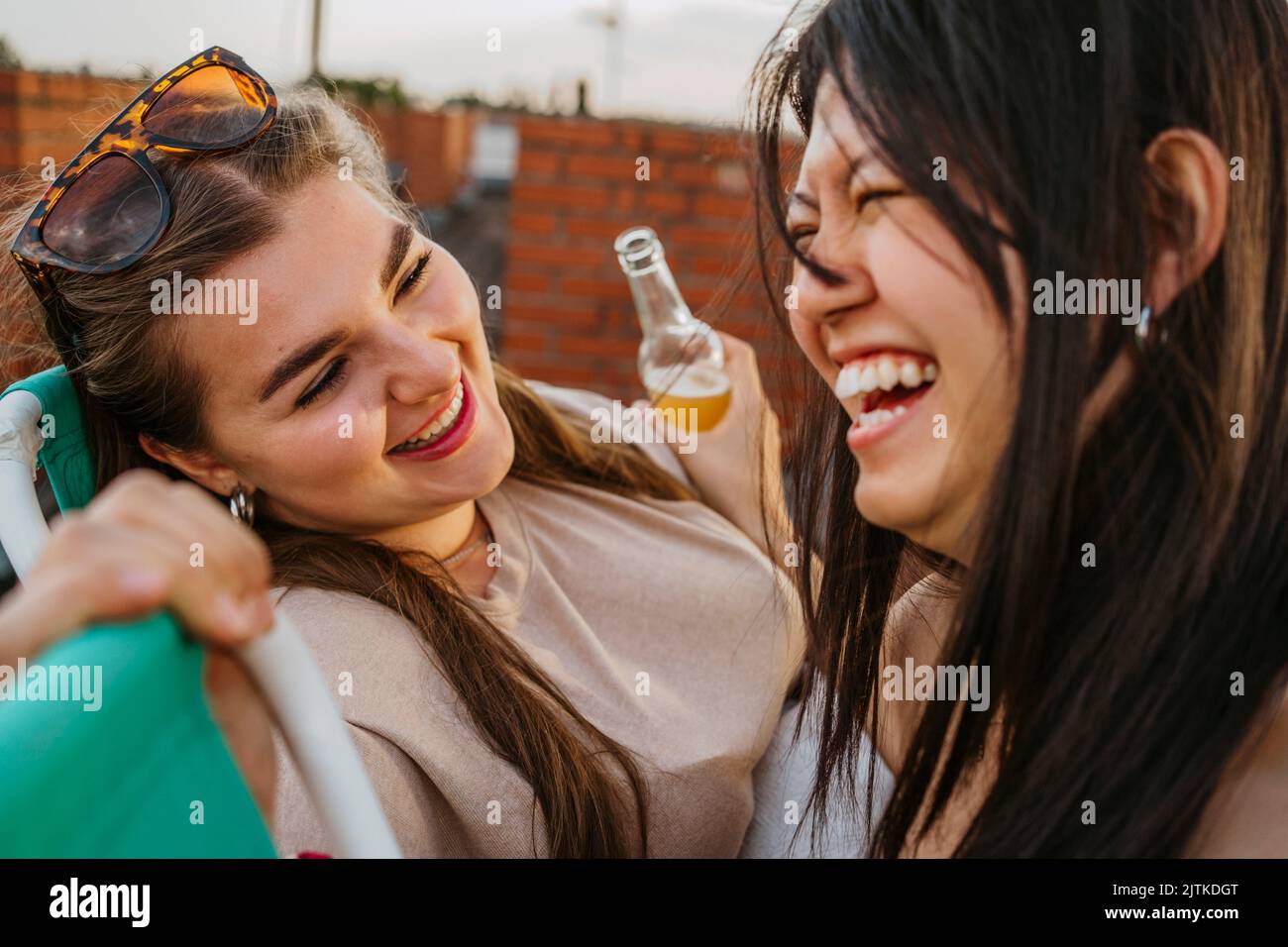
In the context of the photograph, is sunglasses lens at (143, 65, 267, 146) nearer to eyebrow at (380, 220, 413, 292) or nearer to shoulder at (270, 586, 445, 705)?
eyebrow at (380, 220, 413, 292)

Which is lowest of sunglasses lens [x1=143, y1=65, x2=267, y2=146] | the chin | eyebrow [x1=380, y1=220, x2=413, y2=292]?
the chin

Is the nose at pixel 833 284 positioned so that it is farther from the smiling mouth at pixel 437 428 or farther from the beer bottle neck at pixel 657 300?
the beer bottle neck at pixel 657 300

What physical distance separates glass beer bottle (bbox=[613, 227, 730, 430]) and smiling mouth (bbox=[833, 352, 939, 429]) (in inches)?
38.2

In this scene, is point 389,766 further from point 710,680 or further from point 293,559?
point 710,680

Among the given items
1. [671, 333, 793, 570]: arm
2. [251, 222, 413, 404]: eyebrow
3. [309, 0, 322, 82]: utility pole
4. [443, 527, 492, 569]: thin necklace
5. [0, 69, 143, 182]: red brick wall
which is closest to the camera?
[251, 222, 413, 404]: eyebrow

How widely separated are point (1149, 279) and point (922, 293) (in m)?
0.21

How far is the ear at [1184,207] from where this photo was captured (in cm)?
104

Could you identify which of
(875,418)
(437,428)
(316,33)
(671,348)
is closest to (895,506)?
(875,418)

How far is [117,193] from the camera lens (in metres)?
1.69

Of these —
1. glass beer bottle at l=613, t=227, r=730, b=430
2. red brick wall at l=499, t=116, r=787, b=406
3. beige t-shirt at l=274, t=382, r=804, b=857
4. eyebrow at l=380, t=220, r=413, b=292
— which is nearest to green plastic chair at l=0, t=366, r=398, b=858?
beige t-shirt at l=274, t=382, r=804, b=857

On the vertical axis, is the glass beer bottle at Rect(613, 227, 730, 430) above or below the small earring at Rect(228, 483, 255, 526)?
above

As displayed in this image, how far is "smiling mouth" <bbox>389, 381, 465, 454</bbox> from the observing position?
5.85ft

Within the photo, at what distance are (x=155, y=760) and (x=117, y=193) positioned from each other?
3.97 ft
